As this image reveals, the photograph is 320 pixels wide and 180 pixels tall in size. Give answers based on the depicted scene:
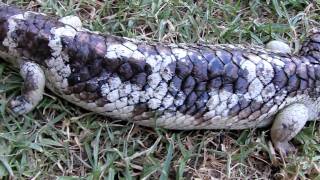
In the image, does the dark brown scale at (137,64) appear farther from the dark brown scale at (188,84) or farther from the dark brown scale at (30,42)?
the dark brown scale at (30,42)

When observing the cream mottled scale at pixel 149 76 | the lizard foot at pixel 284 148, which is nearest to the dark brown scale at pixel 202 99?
the cream mottled scale at pixel 149 76

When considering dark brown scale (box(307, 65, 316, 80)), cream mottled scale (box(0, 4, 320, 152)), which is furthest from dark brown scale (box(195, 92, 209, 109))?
dark brown scale (box(307, 65, 316, 80))

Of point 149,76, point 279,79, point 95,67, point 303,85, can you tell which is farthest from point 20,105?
point 303,85

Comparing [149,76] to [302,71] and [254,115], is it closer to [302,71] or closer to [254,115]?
[254,115]

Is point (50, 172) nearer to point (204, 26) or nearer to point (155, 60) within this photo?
point (155, 60)

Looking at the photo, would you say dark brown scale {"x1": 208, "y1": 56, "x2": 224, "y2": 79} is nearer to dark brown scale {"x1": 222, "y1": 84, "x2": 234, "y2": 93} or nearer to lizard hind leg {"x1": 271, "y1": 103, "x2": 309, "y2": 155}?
dark brown scale {"x1": 222, "y1": 84, "x2": 234, "y2": 93}

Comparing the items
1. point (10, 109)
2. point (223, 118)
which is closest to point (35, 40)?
point (10, 109)
